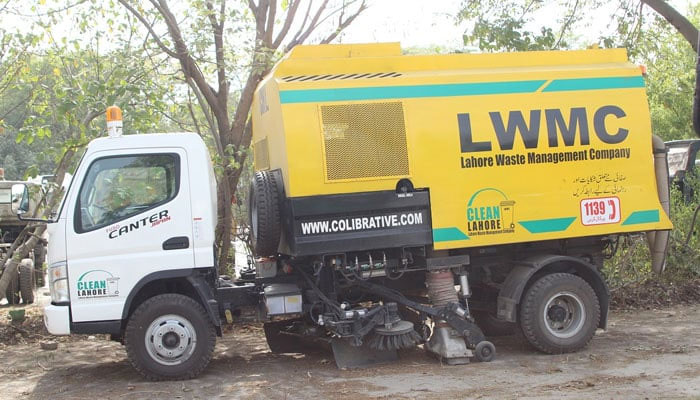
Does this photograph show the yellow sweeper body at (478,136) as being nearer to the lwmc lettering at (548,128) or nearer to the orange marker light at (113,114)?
the lwmc lettering at (548,128)

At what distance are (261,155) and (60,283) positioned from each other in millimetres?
2678

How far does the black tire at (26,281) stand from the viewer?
13633 mm

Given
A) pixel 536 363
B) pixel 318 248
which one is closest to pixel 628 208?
pixel 536 363

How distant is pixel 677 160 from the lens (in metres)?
14.7

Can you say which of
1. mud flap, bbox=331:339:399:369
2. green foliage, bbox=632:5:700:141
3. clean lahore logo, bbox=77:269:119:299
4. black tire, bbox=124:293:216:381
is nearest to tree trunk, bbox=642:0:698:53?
mud flap, bbox=331:339:399:369

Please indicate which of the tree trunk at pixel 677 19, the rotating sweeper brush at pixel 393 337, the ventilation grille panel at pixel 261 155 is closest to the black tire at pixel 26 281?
the ventilation grille panel at pixel 261 155

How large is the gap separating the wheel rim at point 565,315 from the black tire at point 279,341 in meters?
2.85

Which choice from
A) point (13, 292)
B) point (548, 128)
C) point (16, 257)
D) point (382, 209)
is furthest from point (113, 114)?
point (13, 292)

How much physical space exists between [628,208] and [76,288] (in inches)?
220

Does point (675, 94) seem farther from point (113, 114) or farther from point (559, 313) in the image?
point (113, 114)

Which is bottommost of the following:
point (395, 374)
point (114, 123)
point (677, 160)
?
point (395, 374)

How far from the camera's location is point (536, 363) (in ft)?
25.3

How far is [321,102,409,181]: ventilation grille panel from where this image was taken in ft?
24.2

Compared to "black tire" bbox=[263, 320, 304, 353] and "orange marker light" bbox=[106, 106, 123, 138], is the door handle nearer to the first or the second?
"orange marker light" bbox=[106, 106, 123, 138]
